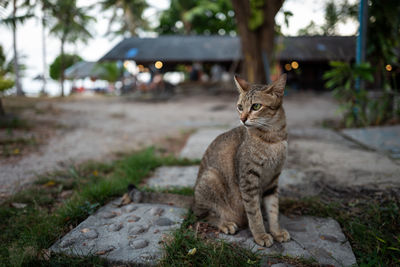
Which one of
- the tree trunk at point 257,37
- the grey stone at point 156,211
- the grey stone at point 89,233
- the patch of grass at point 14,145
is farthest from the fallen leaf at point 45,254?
the tree trunk at point 257,37

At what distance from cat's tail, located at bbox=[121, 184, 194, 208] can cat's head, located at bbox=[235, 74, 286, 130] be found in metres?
1.03

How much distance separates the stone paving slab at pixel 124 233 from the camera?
1941 millimetres

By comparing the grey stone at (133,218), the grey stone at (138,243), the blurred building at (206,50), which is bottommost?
the grey stone at (138,243)

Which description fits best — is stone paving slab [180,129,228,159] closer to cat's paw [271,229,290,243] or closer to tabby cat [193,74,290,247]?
tabby cat [193,74,290,247]

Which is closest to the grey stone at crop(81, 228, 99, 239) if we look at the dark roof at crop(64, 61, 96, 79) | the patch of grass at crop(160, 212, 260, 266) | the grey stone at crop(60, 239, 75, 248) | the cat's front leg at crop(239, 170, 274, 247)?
the grey stone at crop(60, 239, 75, 248)

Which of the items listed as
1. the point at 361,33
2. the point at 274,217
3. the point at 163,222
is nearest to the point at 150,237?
the point at 163,222

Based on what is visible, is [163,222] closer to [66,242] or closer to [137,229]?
[137,229]

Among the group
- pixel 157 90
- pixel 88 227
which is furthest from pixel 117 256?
pixel 157 90

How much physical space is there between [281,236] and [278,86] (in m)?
1.17

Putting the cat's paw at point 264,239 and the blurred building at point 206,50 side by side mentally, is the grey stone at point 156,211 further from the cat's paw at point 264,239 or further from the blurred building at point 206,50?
the blurred building at point 206,50

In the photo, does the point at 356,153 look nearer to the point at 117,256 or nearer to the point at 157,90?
the point at 117,256

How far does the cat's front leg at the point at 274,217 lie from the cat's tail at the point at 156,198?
71cm

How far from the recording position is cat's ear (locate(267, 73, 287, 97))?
2.00 metres

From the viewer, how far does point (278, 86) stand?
2029 millimetres
